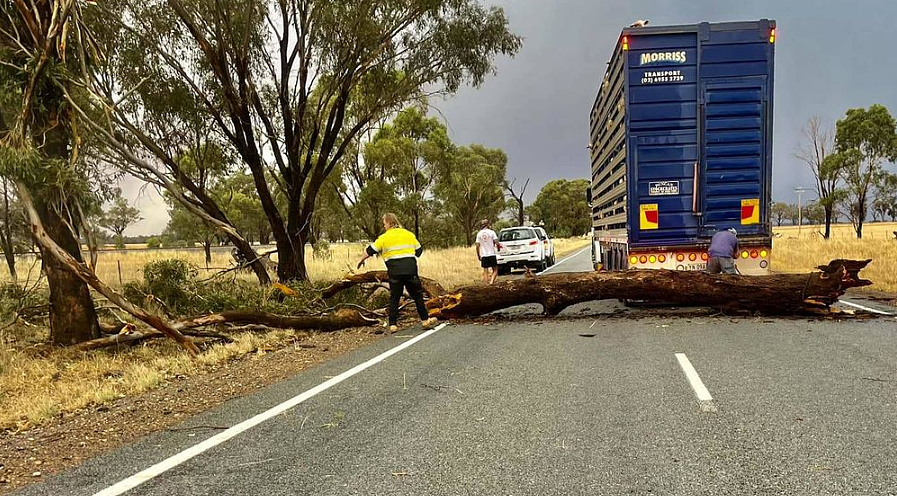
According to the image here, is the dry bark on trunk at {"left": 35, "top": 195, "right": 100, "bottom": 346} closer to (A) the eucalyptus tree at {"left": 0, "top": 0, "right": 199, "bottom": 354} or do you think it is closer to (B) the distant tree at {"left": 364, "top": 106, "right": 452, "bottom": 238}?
(A) the eucalyptus tree at {"left": 0, "top": 0, "right": 199, "bottom": 354}

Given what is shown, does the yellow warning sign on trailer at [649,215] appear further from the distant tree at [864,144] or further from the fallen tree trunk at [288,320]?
the distant tree at [864,144]

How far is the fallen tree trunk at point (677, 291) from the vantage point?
9.12 meters

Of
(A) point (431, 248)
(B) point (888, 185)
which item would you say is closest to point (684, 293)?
(A) point (431, 248)

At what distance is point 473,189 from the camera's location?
49.9 meters

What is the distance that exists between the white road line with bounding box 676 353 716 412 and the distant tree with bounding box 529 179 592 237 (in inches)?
3059

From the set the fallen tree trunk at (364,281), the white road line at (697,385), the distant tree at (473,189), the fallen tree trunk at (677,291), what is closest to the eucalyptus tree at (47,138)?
the fallen tree trunk at (364,281)

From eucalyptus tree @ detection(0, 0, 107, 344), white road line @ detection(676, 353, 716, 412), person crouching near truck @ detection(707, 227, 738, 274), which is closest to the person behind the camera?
white road line @ detection(676, 353, 716, 412)

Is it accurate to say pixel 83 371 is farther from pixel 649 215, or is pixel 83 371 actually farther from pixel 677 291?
pixel 649 215

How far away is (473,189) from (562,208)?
37.1 meters

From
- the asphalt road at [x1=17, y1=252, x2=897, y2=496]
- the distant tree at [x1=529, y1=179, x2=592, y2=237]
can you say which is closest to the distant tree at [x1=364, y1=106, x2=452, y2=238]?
the asphalt road at [x1=17, y1=252, x2=897, y2=496]

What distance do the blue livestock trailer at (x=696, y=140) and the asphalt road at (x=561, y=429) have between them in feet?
10.5

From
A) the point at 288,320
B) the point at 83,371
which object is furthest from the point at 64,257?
the point at 288,320

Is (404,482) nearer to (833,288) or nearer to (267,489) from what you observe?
(267,489)

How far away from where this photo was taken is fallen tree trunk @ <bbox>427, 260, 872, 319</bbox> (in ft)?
29.9
